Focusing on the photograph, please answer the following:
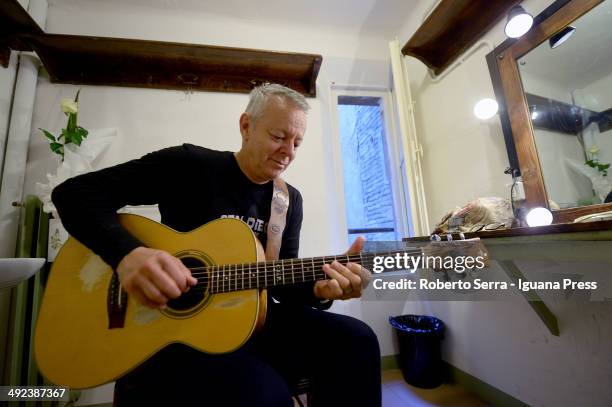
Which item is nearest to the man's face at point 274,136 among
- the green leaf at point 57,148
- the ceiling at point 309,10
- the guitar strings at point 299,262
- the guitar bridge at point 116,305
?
the guitar strings at point 299,262

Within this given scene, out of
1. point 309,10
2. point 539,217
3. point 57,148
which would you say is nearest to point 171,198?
point 57,148

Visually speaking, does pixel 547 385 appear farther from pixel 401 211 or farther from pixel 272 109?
pixel 272 109

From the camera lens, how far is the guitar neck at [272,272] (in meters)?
0.78

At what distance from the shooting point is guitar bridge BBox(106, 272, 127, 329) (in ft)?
2.49

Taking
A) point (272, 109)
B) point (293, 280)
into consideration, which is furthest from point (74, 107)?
point (293, 280)

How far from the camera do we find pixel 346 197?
2207 mm

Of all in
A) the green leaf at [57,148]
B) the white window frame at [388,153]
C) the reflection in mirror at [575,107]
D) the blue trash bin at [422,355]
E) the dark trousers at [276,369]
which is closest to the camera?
the dark trousers at [276,369]

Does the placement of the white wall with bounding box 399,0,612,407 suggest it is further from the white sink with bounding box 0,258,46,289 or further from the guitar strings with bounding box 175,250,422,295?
the white sink with bounding box 0,258,46,289

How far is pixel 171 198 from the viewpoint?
3.26 feet

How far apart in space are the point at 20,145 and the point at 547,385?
333 cm

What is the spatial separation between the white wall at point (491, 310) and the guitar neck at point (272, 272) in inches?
38.0

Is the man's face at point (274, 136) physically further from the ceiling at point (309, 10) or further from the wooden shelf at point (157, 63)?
the ceiling at point (309, 10)

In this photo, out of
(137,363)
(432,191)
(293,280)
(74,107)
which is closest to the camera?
(137,363)

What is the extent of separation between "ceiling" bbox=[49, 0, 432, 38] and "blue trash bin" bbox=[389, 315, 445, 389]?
101 inches
